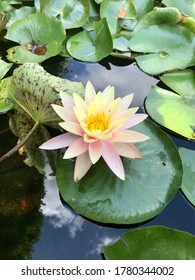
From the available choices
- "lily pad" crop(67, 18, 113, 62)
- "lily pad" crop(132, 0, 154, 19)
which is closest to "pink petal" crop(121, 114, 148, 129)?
"lily pad" crop(67, 18, 113, 62)

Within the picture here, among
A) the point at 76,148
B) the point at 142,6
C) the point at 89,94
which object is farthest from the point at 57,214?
the point at 142,6

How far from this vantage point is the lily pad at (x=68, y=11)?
2.23 meters

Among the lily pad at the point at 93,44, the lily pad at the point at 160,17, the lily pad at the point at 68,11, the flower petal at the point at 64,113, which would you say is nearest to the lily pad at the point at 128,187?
the flower petal at the point at 64,113

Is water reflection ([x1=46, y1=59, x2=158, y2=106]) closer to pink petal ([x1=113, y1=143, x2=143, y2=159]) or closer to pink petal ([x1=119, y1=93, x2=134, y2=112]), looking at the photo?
pink petal ([x1=119, y1=93, x2=134, y2=112])

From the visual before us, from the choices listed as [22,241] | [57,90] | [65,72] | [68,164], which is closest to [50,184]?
[68,164]

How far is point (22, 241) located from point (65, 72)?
1006mm

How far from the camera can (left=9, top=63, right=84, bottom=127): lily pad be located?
1.56 metres

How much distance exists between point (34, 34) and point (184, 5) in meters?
0.91

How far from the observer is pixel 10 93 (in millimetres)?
1712

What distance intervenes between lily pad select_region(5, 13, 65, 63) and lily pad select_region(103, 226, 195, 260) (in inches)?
47.3

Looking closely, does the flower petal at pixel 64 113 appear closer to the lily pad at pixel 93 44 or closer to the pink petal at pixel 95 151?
the pink petal at pixel 95 151

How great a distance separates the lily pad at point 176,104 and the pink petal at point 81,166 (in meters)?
0.44

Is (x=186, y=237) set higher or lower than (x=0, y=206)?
higher

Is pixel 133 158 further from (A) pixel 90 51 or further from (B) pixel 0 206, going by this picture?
(A) pixel 90 51
